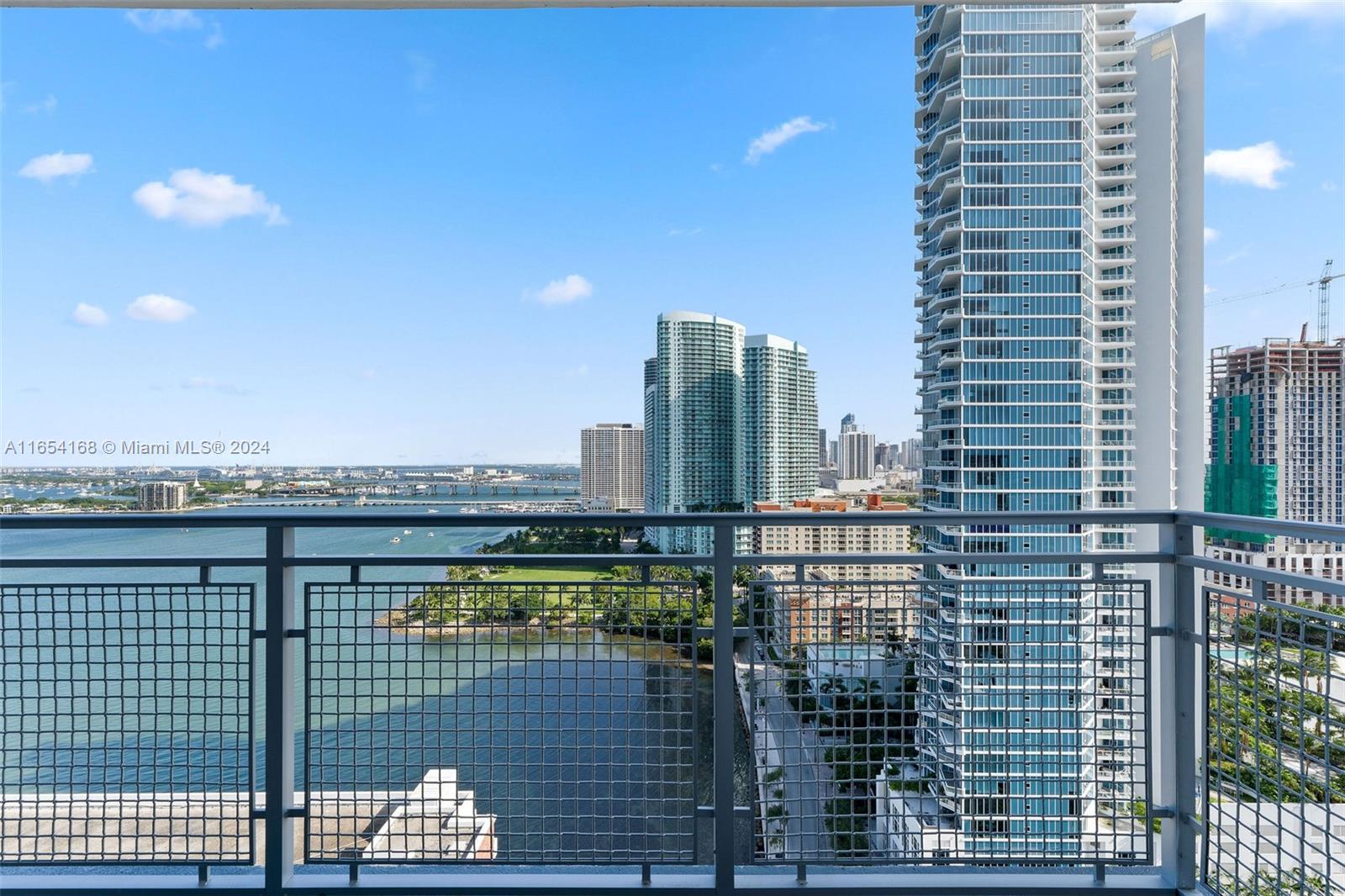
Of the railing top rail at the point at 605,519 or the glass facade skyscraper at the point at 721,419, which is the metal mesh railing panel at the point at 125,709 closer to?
the railing top rail at the point at 605,519

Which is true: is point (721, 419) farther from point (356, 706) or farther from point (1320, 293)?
point (356, 706)

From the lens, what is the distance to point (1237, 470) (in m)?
6.40

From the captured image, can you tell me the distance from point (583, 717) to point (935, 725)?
911 mm

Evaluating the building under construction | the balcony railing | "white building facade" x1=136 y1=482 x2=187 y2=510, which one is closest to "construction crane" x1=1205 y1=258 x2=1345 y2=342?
the building under construction

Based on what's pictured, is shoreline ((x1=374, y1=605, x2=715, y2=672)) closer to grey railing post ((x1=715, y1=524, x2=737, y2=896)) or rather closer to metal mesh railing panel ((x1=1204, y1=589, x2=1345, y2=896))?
grey railing post ((x1=715, y1=524, x2=737, y2=896))

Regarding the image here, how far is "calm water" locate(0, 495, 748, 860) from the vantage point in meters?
1.69

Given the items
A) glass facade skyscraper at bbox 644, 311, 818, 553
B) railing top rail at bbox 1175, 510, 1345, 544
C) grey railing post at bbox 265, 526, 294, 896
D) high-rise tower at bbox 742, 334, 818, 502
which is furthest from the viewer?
high-rise tower at bbox 742, 334, 818, 502

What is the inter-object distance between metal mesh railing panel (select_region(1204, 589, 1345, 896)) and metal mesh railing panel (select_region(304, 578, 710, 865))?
4.13 feet

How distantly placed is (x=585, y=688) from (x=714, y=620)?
0.36 m

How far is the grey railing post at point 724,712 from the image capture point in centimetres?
169

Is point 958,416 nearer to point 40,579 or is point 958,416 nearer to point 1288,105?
point 1288,105

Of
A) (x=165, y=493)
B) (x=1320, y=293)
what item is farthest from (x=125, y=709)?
(x=1320, y=293)

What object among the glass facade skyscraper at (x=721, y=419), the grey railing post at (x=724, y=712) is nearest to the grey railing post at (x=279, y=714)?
the grey railing post at (x=724, y=712)

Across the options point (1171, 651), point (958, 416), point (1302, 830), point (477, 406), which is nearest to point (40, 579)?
point (1171, 651)
